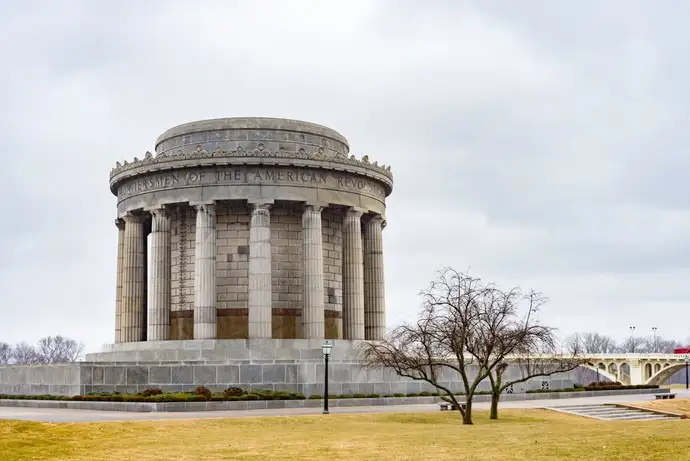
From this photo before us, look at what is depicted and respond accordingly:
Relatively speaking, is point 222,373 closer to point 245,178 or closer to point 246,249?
point 246,249

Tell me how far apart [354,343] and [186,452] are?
3614 centimetres

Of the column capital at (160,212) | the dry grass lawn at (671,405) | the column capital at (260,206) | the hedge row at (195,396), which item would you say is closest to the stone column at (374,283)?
the column capital at (260,206)

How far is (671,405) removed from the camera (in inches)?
2226

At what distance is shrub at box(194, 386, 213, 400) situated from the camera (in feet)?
168

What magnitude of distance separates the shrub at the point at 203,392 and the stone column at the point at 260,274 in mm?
10898

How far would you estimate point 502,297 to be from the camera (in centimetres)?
4859

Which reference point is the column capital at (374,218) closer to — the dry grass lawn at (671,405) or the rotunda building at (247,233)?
the rotunda building at (247,233)

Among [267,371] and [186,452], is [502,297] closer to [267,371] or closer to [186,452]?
[267,371]

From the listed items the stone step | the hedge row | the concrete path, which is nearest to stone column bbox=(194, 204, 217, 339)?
the hedge row

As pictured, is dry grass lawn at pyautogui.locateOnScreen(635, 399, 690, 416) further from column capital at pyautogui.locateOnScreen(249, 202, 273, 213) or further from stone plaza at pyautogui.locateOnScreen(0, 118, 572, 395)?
column capital at pyautogui.locateOnScreen(249, 202, 273, 213)

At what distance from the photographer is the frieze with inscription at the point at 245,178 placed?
65.1 meters

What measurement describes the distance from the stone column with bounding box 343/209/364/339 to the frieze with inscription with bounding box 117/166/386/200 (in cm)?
249

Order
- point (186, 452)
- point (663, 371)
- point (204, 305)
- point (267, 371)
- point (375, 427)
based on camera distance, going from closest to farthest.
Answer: point (186, 452) < point (375, 427) < point (267, 371) < point (204, 305) < point (663, 371)

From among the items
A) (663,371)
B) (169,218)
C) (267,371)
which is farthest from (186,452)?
(663,371)
